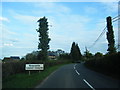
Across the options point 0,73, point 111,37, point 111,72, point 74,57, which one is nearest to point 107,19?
point 111,37

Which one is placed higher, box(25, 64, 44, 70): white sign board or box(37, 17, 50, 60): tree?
box(37, 17, 50, 60): tree

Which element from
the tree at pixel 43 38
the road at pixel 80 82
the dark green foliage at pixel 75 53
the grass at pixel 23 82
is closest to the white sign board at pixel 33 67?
the road at pixel 80 82

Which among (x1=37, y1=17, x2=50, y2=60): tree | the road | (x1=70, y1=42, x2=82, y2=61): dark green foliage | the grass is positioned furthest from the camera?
(x1=70, y1=42, x2=82, y2=61): dark green foliage

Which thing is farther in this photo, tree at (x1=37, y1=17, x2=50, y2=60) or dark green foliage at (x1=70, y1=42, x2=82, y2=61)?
dark green foliage at (x1=70, y1=42, x2=82, y2=61)

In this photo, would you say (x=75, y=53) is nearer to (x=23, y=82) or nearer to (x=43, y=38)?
(x=43, y=38)

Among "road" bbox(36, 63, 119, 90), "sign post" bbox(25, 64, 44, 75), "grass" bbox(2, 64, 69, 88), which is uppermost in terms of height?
"sign post" bbox(25, 64, 44, 75)

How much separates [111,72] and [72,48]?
9952 centimetres

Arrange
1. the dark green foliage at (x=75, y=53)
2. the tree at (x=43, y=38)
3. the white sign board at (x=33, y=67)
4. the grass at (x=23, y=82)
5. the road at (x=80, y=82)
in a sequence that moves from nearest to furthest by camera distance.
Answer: the grass at (x=23, y=82)
the road at (x=80, y=82)
the white sign board at (x=33, y=67)
the tree at (x=43, y=38)
the dark green foliage at (x=75, y=53)

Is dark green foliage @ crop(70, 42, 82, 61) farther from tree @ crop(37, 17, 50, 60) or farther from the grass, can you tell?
the grass

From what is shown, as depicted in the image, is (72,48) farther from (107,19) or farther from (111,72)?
(111,72)

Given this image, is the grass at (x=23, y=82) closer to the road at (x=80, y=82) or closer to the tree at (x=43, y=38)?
the road at (x=80, y=82)

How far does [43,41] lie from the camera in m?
56.7

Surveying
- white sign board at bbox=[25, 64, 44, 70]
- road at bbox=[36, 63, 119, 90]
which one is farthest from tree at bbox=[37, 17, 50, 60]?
road at bbox=[36, 63, 119, 90]

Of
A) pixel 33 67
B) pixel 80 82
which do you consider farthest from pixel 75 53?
pixel 80 82
